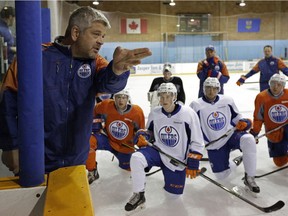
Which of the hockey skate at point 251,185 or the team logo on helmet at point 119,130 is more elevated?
the team logo on helmet at point 119,130

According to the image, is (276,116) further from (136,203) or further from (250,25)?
(250,25)

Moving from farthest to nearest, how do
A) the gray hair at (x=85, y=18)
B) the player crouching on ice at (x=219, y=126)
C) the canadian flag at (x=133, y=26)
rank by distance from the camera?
the canadian flag at (x=133, y=26), the player crouching on ice at (x=219, y=126), the gray hair at (x=85, y=18)

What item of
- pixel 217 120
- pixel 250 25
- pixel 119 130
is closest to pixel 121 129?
pixel 119 130

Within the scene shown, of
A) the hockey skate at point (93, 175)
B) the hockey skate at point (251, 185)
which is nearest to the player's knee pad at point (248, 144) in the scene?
the hockey skate at point (251, 185)

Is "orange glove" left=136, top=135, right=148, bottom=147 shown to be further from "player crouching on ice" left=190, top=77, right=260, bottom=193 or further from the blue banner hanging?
the blue banner hanging

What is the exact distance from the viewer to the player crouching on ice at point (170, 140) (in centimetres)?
272

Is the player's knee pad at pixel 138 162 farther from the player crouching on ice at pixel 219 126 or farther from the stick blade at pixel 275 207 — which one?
the stick blade at pixel 275 207

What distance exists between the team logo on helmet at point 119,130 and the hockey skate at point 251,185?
3.84 ft

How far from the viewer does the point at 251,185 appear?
2.81m

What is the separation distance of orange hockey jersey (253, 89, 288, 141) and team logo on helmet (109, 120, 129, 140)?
1.23 m

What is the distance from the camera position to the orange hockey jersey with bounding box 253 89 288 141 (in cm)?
348

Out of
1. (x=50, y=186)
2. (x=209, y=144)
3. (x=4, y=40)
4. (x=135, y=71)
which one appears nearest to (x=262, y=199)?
(x=209, y=144)

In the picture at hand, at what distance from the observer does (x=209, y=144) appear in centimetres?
322

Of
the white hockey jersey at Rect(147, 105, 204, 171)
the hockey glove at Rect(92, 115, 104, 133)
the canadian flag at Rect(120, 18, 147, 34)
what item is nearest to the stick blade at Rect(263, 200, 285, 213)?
the white hockey jersey at Rect(147, 105, 204, 171)
